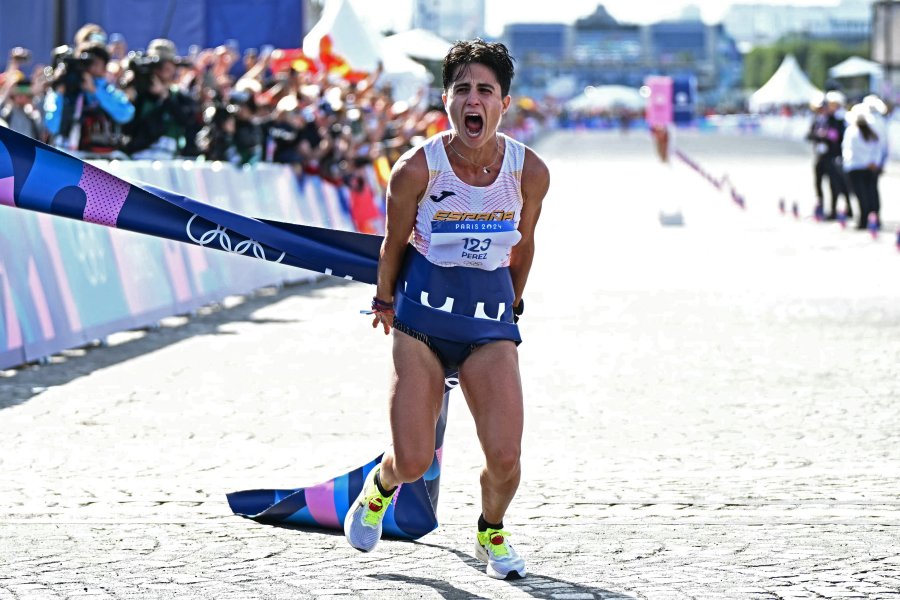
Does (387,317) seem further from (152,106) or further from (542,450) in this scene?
(152,106)

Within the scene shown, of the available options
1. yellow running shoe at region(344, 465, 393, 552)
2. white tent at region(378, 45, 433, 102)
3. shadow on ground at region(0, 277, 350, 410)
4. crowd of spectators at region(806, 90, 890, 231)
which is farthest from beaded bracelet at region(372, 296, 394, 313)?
white tent at region(378, 45, 433, 102)

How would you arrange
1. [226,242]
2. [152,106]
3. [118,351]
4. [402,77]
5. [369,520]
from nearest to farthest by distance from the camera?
[369,520], [226,242], [118,351], [152,106], [402,77]

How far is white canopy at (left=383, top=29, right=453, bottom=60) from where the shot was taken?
41438 mm

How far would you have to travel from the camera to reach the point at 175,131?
1648 centimetres

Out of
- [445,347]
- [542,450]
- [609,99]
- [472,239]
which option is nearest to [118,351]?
[542,450]

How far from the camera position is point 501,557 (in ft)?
19.6

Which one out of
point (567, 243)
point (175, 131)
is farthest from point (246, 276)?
point (567, 243)

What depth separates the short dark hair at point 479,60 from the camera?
5.88 meters

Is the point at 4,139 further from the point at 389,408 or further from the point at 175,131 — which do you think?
the point at 175,131

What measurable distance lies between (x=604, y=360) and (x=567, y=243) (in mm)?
11478

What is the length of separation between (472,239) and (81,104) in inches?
381

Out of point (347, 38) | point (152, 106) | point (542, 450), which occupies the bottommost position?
point (542, 450)

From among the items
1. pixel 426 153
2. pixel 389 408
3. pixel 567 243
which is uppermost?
pixel 426 153

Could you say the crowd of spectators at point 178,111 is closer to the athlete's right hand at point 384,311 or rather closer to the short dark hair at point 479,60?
the athlete's right hand at point 384,311
